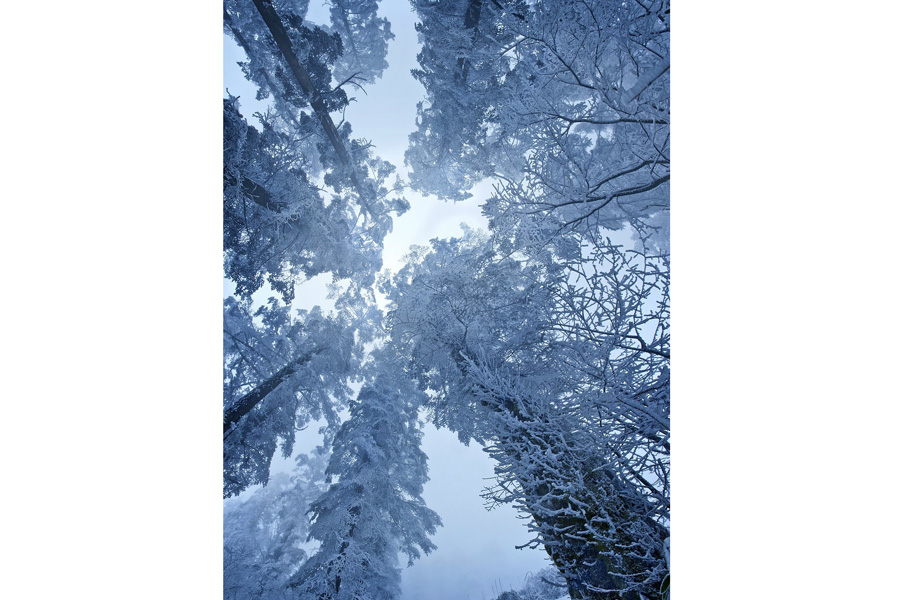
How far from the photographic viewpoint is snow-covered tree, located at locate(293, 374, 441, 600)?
4125 mm

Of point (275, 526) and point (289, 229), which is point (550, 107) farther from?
point (275, 526)

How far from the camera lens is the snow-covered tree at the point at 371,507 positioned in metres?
4.12

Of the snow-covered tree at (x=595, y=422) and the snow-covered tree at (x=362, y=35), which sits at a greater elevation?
the snow-covered tree at (x=362, y=35)

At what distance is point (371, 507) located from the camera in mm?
4918

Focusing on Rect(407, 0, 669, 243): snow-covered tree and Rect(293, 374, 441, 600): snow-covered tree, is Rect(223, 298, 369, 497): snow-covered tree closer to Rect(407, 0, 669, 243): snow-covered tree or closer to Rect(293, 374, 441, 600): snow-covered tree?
Rect(293, 374, 441, 600): snow-covered tree

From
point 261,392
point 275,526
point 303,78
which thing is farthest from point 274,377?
point 303,78

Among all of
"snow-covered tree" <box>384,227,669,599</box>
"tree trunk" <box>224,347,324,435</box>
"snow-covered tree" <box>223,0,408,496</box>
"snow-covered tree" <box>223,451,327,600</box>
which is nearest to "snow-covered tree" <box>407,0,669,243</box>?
"snow-covered tree" <box>384,227,669,599</box>

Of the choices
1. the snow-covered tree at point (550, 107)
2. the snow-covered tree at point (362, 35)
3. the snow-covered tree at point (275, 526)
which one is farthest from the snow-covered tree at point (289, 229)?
the snow-covered tree at point (550, 107)

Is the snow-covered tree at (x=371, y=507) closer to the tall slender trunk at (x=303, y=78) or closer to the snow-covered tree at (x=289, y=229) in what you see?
the snow-covered tree at (x=289, y=229)

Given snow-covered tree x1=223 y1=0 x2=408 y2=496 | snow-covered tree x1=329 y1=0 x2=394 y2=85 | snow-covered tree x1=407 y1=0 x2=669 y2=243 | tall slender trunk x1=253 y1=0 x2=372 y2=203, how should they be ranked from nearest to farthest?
snow-covered tree x1=407 y1=0 x2=669 y2=243 → tall slender trunk x1=253 y1=0 x2=372 y2=203 → snow-covered tree x1=223 y1=0 x2=408 y2=496 → snow-covered tree x1=329 y1=0 x2=394 y2=85
